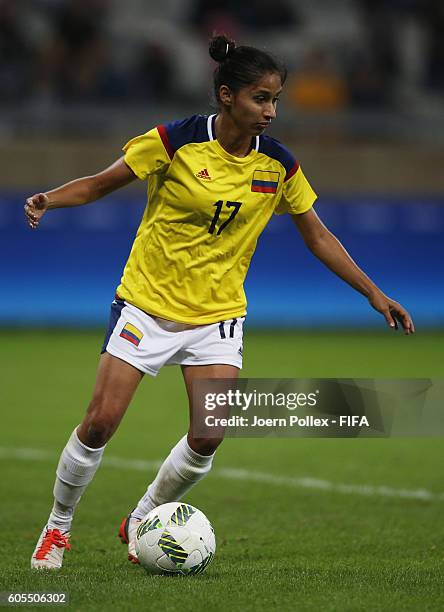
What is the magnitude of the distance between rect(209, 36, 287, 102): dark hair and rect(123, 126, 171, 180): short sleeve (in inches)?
16.0

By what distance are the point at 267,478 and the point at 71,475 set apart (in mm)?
2810

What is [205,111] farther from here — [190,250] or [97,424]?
[97,424]

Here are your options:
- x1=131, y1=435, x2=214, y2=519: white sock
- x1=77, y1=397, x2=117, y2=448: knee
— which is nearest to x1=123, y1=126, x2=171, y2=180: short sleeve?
x1=77, y1=397, x2=117, y2=448: knee

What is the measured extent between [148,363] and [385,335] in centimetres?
1071

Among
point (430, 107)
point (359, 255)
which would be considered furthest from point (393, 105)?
point (359, 255)

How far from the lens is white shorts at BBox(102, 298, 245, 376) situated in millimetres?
5613

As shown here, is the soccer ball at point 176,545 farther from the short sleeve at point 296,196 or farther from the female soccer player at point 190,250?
the short sleeve at point 296,196

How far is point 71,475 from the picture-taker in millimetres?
5711

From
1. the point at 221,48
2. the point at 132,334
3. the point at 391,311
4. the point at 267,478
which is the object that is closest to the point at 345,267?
the point at 391,311

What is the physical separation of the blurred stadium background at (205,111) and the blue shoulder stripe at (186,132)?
32.4ft

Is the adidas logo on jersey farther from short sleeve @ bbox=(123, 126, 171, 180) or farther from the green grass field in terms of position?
the green grass field

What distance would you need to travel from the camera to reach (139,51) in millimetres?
18812

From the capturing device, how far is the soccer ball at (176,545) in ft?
17.4

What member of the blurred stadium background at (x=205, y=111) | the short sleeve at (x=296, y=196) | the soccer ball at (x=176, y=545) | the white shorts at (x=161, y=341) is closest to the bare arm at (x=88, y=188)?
the white shorts at (x=161, y=341)
